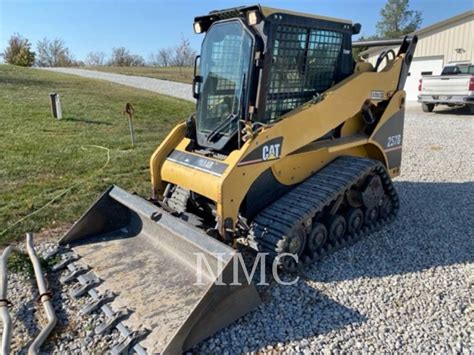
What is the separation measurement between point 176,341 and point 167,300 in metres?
0.52

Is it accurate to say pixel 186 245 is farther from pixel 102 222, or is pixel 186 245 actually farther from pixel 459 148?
pixel 459 148

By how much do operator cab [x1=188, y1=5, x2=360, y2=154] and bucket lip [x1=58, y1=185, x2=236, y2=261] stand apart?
2.79 feet

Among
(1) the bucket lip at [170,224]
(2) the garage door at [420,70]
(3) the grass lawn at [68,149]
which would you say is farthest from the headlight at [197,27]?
(2) the garage door at [420,70]

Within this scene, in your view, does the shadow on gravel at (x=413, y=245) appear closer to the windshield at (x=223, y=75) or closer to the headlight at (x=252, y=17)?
the windshield at (x=223, y=75)

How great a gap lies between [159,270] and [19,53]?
3962 centimetres

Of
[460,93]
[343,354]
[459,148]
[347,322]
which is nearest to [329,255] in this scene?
[347,322]

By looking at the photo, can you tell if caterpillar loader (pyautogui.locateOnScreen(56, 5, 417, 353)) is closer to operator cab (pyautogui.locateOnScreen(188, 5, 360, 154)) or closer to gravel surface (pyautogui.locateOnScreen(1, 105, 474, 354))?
operator cab (pyautogui.locateOnScreen(188, 5, 360, 154))

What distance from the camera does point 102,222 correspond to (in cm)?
407

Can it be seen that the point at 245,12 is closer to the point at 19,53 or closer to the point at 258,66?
the point at 258,66

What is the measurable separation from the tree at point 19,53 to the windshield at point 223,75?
37547 mm

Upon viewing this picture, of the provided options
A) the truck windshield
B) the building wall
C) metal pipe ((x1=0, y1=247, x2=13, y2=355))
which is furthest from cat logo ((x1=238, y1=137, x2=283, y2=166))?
the building wall

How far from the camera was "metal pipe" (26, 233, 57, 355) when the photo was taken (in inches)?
103

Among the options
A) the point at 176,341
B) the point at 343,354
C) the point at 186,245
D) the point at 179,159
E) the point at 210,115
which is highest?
the point at 210,115

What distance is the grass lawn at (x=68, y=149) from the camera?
5.28 m
